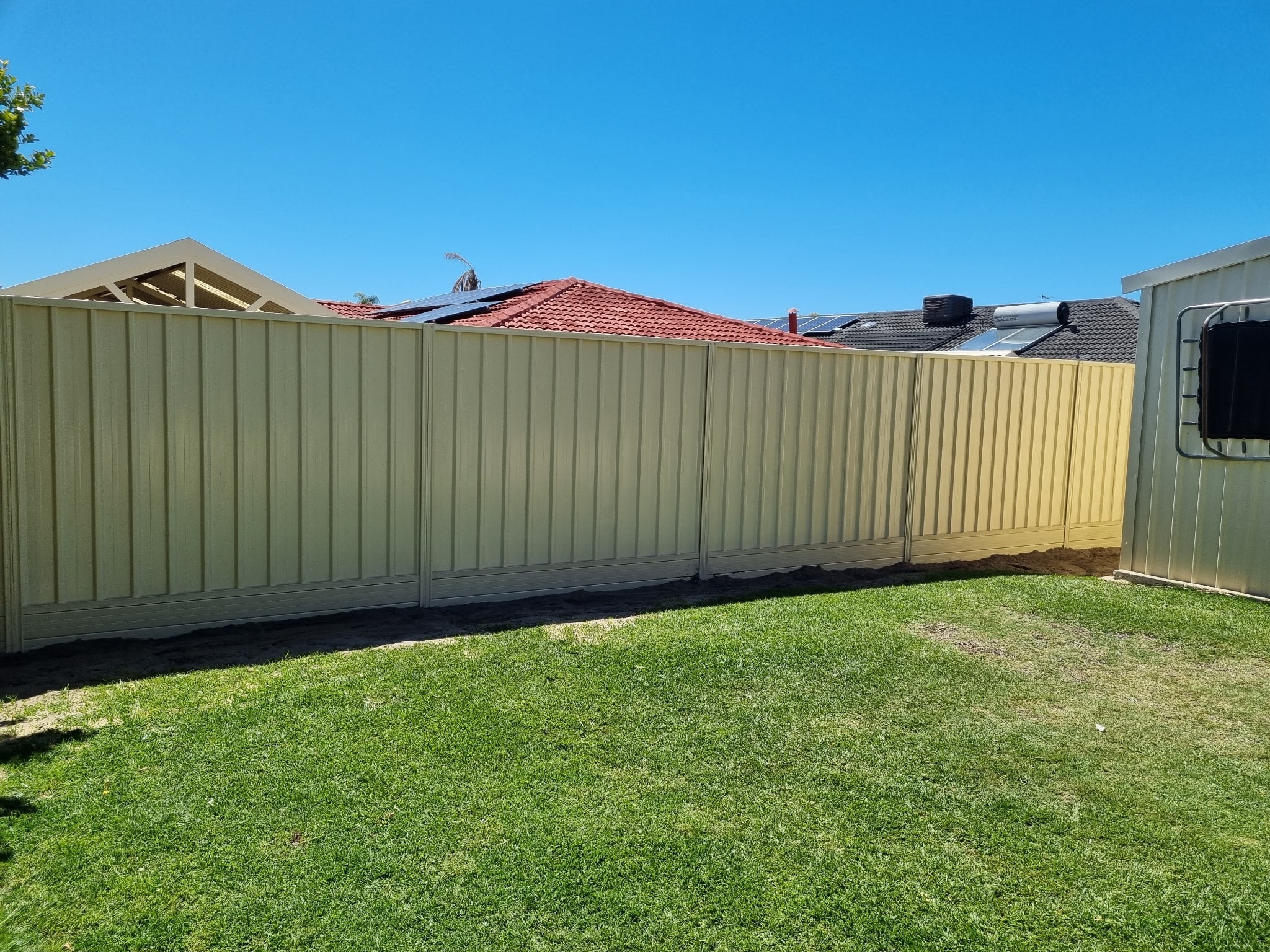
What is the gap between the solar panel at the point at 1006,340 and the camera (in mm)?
17281

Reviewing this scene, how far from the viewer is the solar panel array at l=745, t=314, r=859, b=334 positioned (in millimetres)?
23359

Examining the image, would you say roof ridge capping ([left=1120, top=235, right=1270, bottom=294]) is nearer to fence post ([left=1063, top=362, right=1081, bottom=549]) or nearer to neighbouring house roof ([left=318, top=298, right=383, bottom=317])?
fence post ([left=1063, top=362, right=1081, bottom=549])

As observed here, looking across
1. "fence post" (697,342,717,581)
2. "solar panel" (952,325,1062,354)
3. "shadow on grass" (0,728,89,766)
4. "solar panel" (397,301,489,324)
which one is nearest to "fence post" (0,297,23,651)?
"shadow on grass" (0,728,89,766)

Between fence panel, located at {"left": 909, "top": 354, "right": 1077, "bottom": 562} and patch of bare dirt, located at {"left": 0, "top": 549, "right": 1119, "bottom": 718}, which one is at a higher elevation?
fence panel, located at {"left": 909, "top": 354, "right": 1077, "bottom": 562}

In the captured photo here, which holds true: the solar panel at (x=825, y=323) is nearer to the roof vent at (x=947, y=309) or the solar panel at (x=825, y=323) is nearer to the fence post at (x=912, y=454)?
the roof vent at (x=947, y=309)

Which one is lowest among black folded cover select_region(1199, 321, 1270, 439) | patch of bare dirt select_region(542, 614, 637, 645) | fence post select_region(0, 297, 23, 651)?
patch of bare dirt select_region(542, 614, 637, 645)

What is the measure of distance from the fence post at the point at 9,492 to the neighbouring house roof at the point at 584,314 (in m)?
6.92

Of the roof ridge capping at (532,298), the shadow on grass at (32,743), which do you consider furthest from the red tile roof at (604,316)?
the shadow on grass at (32,743)

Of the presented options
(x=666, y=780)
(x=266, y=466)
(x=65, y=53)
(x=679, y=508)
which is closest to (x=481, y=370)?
(x=266, y=466)

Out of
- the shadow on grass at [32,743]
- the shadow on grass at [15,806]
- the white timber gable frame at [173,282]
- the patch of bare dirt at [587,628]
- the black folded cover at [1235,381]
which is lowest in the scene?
the shadow on grass at [32,743]

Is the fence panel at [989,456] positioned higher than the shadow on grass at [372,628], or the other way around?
the fence panel at [989,456]

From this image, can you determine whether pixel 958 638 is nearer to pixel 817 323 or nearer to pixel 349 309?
pixel 349 309

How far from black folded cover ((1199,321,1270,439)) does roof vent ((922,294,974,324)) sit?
15278mm

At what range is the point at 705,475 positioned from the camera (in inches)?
289
